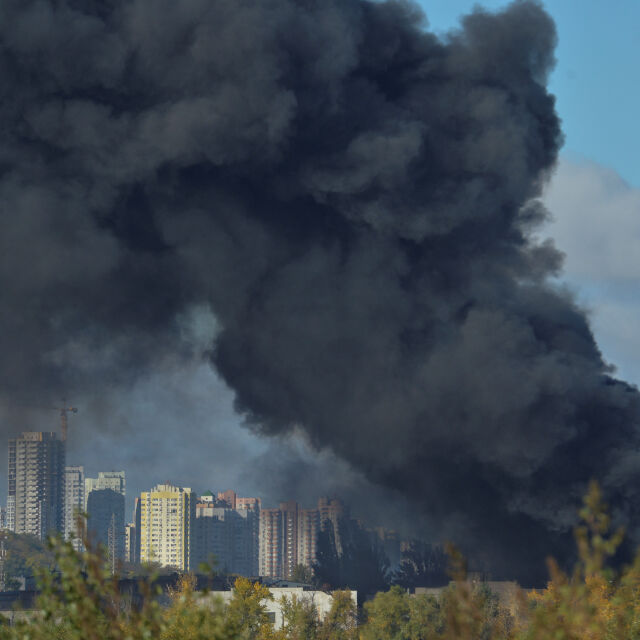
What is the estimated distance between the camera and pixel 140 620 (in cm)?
839

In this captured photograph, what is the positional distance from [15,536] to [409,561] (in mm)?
88973

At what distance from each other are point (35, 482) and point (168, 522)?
1083 inches

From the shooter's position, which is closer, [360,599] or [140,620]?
[140,620]

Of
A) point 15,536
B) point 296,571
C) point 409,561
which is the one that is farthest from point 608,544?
point 15,536

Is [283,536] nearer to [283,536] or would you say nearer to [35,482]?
[283,536]

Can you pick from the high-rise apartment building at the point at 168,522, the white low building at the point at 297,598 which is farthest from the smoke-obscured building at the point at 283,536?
the white low building at the point at 297,598

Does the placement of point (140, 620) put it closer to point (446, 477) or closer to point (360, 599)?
point (446, 477)

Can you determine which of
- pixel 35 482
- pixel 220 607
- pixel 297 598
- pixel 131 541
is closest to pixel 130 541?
pixel 131 541

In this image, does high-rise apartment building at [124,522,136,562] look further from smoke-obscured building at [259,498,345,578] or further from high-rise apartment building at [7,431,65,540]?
smoke-obscured building at [259,498,345,578]

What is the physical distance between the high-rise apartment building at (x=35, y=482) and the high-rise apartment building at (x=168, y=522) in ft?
57.6

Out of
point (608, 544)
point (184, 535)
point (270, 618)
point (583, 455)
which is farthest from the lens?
point (184, 535)

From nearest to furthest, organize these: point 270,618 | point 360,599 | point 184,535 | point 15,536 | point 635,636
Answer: point 635,636 < point 270,618 < point 360,599 < point 15,536 < point 184,535

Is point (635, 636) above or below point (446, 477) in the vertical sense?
below

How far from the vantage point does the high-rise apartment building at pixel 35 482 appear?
598ft
